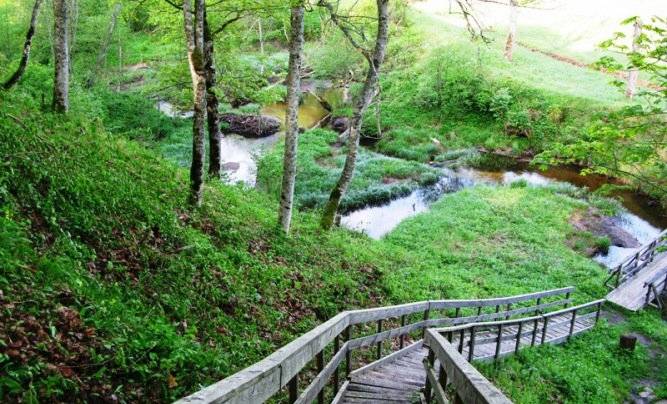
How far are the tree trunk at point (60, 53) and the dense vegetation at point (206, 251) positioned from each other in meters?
0.53

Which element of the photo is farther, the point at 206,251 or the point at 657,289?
the point at 657,289

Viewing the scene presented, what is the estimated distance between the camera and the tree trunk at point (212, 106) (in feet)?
43.7

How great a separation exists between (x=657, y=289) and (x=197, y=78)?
59.3 ft

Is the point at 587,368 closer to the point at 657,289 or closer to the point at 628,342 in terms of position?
the point at 628,342

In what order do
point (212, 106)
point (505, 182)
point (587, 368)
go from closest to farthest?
point (587, 368) → point (212, 106) → point (505, 182)

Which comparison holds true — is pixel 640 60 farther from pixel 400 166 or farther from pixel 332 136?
pixel 332 136

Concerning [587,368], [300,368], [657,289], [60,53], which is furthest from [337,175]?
[300,368]

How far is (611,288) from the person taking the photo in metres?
18.4

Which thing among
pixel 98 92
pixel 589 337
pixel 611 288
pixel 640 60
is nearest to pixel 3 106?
pixel 640 60

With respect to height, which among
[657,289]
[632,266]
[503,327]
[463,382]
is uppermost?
[463,382]

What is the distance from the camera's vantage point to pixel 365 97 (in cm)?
1416

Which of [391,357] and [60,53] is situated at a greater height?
[60,53]

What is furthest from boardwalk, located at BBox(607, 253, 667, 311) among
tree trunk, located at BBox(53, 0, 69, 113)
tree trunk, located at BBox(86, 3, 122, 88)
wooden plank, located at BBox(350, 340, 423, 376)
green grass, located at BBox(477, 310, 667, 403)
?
tree trunk, located at BBox(86, 3, 122, 88)

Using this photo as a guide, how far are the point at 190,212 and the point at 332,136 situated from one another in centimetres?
2638
